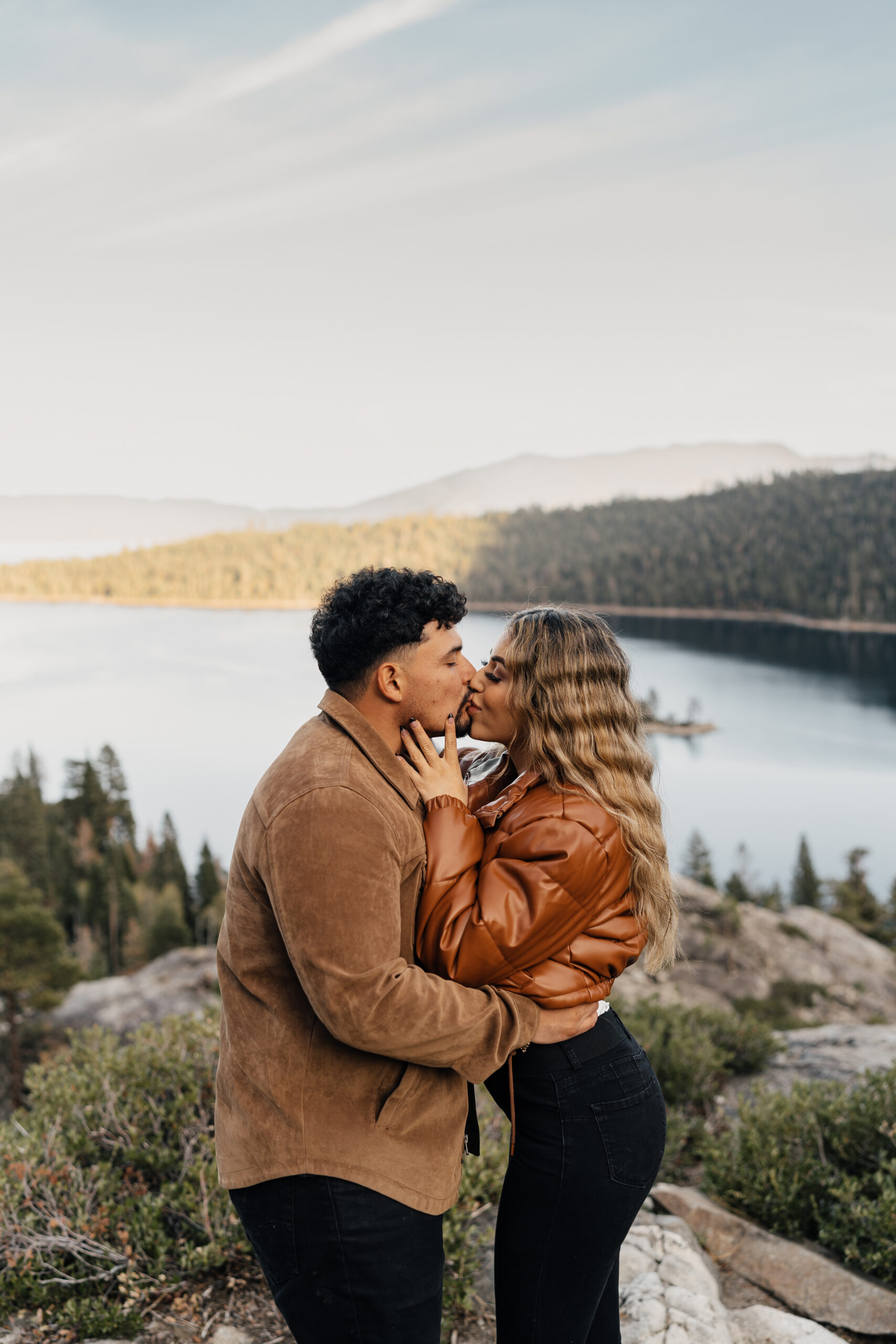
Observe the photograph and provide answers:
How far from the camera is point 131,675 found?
109 m

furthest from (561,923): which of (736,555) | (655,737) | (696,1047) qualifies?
(736,555)

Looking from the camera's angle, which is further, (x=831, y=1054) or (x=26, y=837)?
(x=26, y=837)

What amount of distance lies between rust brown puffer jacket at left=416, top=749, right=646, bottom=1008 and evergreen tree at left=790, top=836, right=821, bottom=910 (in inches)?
1547

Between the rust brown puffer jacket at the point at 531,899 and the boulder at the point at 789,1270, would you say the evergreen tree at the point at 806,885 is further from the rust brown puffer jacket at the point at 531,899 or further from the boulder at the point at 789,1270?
the rust brown puffer jacket at the point at 531,899

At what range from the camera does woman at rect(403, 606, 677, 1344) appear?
169cm

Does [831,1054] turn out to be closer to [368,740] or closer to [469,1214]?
[469,1214]

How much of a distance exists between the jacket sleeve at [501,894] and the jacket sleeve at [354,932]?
10cm

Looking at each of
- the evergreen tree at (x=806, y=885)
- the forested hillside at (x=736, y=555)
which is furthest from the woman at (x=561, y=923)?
the forested hillside at (x=736, y=555)

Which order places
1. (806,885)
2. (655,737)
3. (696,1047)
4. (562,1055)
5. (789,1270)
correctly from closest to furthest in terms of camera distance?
(562,1055) → (789,1270) → (696,1047) → (806,885) → (655,737)

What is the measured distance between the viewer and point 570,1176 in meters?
1.79

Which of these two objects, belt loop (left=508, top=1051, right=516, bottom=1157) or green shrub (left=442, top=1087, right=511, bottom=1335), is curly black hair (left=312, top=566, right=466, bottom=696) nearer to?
belt loop (left=508, top=1051, right=516, bottom=1157)

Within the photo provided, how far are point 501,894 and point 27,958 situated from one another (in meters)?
17.0

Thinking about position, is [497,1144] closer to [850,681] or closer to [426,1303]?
[426,1303]

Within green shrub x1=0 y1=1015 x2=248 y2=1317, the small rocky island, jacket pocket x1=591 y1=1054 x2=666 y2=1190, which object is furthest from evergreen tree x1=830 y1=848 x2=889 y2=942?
jacket pocket x1=591 y1=1054 x2=666 y2=1190
